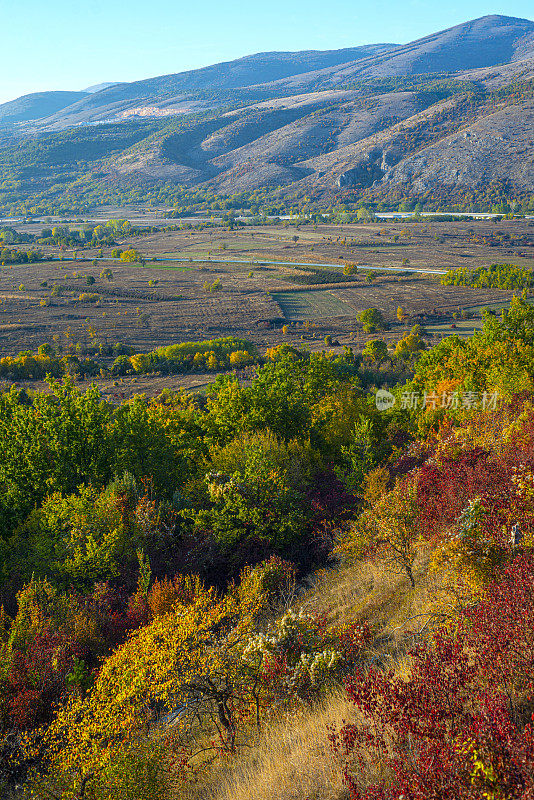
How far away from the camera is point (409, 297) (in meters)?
133

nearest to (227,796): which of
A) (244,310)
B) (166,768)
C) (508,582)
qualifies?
(166,768)

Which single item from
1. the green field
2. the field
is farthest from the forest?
the green field

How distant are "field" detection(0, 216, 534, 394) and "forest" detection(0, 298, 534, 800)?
5219 centimetres

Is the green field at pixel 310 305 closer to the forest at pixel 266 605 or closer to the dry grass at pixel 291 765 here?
the forest at pixel 266 605

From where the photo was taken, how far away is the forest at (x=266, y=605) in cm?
886

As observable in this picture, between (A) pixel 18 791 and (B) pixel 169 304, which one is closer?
(A) pixel 18 791

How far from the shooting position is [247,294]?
139 metres

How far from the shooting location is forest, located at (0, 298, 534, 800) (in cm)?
886

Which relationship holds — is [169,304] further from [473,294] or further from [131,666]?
[131,666]

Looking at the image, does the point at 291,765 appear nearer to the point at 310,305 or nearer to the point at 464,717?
the point at 464,717

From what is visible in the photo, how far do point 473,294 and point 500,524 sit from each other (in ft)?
429

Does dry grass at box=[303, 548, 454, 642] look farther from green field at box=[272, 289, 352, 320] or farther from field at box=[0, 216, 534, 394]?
green field at box=[272, 289, 352, 320]

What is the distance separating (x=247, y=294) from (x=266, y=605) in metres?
125

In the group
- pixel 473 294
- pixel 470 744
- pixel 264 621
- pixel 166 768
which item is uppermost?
pixel 470 744
